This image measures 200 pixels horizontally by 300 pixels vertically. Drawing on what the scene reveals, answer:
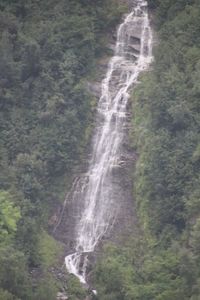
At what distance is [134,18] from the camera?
5209cm

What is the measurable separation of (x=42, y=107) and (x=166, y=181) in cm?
940

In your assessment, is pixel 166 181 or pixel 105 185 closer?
pixel 166 181

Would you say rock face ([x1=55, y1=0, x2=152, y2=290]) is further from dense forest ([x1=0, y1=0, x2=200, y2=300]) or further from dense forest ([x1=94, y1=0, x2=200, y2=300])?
dense forest ([x1=94, y1=0, x2=200, y2=300])

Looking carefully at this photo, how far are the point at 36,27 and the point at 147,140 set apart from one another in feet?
37.3

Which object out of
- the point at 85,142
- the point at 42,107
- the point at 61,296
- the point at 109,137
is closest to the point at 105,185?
the point at 85,142

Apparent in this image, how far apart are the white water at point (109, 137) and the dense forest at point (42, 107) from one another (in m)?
0.97

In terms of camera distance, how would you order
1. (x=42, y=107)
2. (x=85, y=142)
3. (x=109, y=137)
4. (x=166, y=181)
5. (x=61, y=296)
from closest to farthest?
(x=61, y=296)
(x=166, y=181)
(x=42, y=107)
(x=85, y=142)
(x=109, y=137)

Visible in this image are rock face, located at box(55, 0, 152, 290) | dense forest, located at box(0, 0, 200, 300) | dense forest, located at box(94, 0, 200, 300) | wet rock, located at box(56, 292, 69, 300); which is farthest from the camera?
rock face, located at box(55, 0, 152, 290)

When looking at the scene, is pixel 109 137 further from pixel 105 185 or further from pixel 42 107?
pixel 42 107

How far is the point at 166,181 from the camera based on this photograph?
39.2 metres

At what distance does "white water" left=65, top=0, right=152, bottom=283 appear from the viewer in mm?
40094

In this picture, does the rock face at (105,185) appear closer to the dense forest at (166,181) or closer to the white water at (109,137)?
the white water at (109,137)

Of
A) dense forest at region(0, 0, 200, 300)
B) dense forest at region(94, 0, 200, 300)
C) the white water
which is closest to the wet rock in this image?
dense forest at region(0, 0, 200, 300)

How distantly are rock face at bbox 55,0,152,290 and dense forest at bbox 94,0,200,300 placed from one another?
30.7 inches
